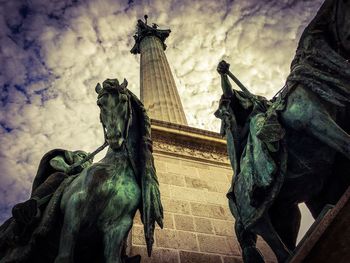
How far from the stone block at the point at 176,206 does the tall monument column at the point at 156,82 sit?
372 centimetres

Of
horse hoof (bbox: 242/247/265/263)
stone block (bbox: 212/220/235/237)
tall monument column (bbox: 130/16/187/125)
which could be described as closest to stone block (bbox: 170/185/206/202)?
stone block (bbox: 212/220/235/237)

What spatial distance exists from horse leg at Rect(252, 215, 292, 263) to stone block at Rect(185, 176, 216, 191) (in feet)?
8.84

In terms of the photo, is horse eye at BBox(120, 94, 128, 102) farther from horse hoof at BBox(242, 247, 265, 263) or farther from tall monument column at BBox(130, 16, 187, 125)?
tall monument column at BBox(130, 16, 187, 125)

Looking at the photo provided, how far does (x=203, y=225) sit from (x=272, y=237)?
2.18 m

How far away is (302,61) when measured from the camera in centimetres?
352

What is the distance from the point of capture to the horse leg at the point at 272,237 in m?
3.35

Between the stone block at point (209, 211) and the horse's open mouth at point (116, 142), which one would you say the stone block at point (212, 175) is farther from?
the horse's open mouth at point (116, 142)

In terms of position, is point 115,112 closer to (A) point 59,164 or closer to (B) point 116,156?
(B) point 116,156

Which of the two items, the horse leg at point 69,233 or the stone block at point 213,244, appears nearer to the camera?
the horse leg at point 69,233

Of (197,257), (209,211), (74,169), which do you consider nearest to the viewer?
(74,169)

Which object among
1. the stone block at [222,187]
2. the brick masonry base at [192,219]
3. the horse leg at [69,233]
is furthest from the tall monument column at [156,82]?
the horse leg at [69,233]

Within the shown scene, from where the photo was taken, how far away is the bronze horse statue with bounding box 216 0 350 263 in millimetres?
3176

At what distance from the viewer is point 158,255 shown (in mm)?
4723

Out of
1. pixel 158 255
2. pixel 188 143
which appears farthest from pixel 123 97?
pixel 188 143
